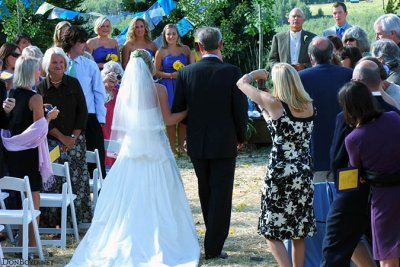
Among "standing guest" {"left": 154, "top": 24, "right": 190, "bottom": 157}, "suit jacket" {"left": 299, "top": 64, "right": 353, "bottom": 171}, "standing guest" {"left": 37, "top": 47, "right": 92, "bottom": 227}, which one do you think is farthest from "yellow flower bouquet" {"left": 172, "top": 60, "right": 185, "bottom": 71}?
"suit jacket" {"left": 299, "top": 64, "right": 353, "bottom": 171}

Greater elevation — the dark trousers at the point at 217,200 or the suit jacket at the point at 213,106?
the suit jacket at the point at 213,106

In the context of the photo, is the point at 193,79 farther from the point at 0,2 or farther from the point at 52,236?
the point at 0,2

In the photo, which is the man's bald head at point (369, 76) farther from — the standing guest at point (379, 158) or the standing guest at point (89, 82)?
the standing guest at point (89, 82)

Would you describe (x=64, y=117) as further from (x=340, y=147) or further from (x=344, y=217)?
(x=344, y=217)

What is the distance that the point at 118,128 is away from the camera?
7746 mm

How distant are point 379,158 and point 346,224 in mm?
558

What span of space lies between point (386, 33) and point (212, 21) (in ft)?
21.6

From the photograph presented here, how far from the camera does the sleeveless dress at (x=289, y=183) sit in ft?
21.3

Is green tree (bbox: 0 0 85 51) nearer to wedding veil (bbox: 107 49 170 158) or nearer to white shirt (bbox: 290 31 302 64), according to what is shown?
white shirt (bbox: 290 31 302 64)

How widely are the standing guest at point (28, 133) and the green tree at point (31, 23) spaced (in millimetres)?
8718

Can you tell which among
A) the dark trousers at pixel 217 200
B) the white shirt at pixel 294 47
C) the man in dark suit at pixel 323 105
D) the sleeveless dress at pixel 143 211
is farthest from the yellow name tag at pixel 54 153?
the white shirt at pixel 294 47

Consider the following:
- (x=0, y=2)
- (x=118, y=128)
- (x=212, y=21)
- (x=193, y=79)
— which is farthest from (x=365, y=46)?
(x=0, y=2)

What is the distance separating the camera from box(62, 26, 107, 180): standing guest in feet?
30.0

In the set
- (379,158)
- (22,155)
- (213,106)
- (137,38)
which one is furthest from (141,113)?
(137,38)
